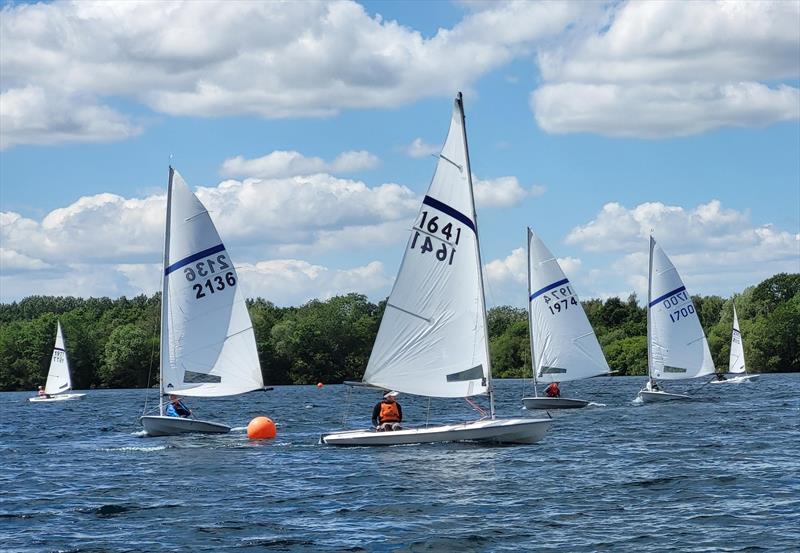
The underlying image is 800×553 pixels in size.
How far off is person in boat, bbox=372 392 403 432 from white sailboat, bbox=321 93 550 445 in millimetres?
540

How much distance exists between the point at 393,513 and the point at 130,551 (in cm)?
560

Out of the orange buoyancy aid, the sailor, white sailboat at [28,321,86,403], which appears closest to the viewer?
the orange buoyancy aid

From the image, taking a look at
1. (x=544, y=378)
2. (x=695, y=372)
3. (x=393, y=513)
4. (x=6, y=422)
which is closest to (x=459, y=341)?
(x=393, y=513)

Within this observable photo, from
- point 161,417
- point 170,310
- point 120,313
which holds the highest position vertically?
point 120,313

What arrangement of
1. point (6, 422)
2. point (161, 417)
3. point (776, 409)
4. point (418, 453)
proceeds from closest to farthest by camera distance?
point (418, 453), point (161, 417), point (776, 409), point (6, 422)

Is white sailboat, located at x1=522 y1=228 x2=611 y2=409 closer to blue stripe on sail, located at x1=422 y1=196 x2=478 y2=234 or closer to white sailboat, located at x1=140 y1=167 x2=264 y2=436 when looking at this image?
white sailboat, located at x1=140 y1=167 x2=264 y2=436

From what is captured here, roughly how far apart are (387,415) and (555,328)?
22494mm

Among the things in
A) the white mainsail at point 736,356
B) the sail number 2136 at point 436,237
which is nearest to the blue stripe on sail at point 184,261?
the sail number 2136 at point 436,237

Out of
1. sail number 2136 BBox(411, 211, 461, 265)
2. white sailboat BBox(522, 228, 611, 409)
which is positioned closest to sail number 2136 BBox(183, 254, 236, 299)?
sail number 2136 BBox(411, 211, 461, 265)

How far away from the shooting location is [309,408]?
6438cm

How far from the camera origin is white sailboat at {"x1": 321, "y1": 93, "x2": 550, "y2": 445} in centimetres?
3225

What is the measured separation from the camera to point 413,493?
25547 mm

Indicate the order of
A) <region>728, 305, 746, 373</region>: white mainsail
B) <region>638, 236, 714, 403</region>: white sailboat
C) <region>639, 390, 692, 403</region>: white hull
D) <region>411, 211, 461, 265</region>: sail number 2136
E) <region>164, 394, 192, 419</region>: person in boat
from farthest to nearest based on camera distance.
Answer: <region>728, 305, 746, 373</region>: white mainsail < <region>638, 236, 714, 403</region>: white sailboat < <region>639, 390, 692, 403</region>: white hull < <region>164, 394, 192, 419</region>: person in boat < <region>411, 211, 461, 265</region>: sail number 2136

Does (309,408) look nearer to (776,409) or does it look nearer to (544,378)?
(544,378)
